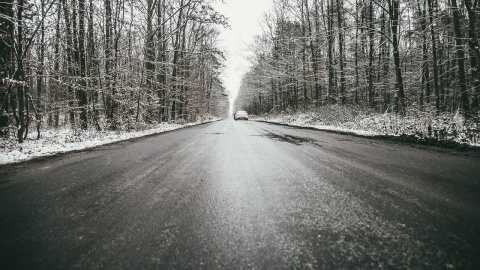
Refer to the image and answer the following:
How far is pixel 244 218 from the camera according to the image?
219 centimetres

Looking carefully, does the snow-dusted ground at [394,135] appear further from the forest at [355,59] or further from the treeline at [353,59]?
the treeline at [353,59]

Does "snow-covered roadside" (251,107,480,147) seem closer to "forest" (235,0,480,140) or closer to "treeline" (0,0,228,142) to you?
"forest" (235,0,480,140)

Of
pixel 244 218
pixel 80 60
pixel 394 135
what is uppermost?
pixel 80 60

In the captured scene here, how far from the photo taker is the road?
1.58m

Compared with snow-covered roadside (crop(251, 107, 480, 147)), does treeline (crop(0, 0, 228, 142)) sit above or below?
above

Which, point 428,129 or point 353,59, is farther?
point 353,59

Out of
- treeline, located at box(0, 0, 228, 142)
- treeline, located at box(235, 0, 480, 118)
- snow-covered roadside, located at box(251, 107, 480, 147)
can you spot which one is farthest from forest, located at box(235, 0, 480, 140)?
treeline, located at box(0, 0, 228, 142)

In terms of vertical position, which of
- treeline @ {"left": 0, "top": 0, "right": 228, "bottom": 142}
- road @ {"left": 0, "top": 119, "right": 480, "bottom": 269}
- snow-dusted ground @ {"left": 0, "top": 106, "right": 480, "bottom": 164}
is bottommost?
road @ {"left": 0, "top": 119, "right": 480, "bottom": 269}

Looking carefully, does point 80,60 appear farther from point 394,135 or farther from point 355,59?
point 355,59

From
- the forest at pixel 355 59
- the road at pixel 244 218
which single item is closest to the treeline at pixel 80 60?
the road at pixel 244 218

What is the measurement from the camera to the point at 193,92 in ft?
97.1

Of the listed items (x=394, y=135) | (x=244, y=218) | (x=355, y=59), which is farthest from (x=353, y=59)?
(x=244, y=218)

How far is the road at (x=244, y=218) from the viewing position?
1581mm

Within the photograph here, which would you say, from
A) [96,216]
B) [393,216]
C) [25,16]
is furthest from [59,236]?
[25,16]
